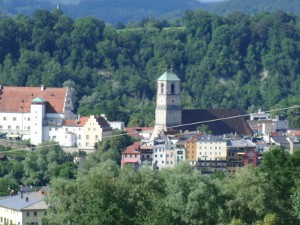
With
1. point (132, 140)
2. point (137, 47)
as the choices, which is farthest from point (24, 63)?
point (132, 140)

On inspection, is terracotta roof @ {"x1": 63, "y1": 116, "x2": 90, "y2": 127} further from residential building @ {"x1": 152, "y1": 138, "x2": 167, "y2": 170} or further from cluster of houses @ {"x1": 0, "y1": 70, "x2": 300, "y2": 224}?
residential building @ {"x1": 152, "y1": 138, "x2": 167, "y2": 170}

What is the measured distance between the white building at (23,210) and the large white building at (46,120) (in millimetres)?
24931

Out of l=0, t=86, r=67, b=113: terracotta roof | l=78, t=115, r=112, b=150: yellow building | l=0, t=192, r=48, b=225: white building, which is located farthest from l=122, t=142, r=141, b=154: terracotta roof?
l=0, t=192, r=48, b=225: white building

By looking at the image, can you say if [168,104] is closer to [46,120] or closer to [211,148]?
[46,120]

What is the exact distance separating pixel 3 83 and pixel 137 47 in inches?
824

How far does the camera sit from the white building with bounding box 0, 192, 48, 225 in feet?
173

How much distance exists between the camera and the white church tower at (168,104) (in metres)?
84.8

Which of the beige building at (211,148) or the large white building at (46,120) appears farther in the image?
the large white building at (46,120)

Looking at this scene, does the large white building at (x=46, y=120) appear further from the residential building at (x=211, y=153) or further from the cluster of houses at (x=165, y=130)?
the residential building at (x=211, y=153)

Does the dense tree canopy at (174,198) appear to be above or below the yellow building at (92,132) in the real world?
below

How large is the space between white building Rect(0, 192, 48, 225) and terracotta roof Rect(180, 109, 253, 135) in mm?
29513

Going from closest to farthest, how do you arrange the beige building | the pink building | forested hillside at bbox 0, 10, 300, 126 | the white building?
the white building < the pink building < the beige building < forested hillside at bbox 0, 10, 300, 126

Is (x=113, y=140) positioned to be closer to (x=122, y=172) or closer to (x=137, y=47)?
(x=122, y=172)

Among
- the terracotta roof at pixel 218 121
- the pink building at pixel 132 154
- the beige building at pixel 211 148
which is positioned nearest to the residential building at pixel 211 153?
the beige building at pixel 211 148
